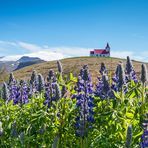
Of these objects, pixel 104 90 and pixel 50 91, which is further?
pixel 50 91

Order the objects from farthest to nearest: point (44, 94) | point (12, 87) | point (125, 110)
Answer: point (12, 87) → point (44, 94) → point (125, 110)

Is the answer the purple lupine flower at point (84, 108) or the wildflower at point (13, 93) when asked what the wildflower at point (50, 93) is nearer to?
the purple lupine flower at point (84, 108)

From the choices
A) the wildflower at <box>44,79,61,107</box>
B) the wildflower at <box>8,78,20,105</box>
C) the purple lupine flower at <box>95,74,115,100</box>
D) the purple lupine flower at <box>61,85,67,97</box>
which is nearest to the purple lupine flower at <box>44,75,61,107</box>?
the wildflower at <box>44,79,61,107</box>

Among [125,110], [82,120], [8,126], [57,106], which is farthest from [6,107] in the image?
[125,110]

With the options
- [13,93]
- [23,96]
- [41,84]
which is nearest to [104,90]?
[41,84]

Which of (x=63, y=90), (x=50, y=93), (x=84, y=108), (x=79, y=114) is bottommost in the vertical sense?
(x=79, y=114)

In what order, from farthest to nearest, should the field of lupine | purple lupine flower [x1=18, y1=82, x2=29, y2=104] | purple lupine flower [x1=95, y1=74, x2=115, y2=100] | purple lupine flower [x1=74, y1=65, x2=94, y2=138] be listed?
purple lupine flower [x1=18, y1=82, x2=29, y2=104] → purple lupine flower [x1=95, y1=74, x2=115, y2=100] → purple lupine flower [x1=74, y1=65, x2=94, y2=138] → the field of lupine

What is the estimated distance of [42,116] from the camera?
5.45 metres

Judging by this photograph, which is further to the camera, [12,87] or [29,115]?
[12,87]

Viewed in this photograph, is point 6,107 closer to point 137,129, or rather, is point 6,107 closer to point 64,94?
point 64,94

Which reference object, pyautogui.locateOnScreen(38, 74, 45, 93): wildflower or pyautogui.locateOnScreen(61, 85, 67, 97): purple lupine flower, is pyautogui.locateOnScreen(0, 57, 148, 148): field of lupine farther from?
pyautogui.locateOnScreen(38, 74, 45, 93): wildflower

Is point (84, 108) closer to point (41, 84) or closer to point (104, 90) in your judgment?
point (104, 90)

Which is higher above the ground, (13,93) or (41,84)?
(41,84)

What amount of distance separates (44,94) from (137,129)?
258 cm
